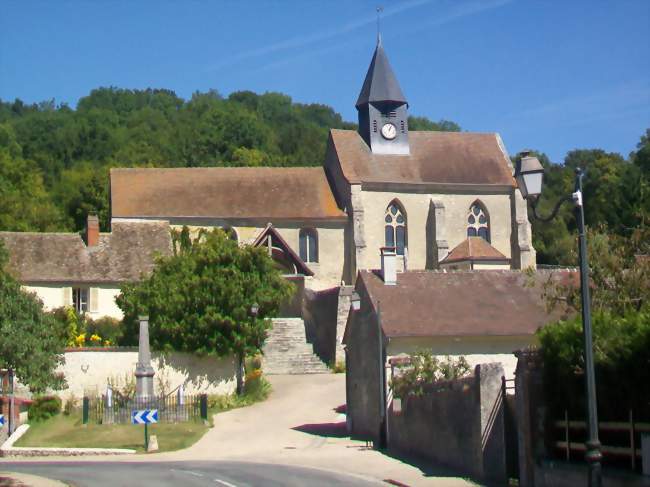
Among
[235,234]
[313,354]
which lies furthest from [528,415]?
[235,234]

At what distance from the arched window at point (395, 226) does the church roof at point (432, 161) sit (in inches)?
68.7

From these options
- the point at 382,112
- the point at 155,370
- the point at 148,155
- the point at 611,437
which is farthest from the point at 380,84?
the point at 611,437

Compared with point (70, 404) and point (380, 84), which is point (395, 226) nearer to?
point (380, 84)

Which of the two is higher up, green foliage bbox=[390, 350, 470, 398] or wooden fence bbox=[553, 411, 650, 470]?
green foliage bbox=[390, 350, 470, 398]

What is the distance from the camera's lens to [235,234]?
2180 inches

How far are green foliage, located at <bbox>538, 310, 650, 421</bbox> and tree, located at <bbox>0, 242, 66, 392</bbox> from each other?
1824 centimetres

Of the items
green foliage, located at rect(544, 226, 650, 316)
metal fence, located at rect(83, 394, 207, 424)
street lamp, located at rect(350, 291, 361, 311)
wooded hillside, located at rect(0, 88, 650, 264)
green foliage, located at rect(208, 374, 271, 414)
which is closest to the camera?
green foliage, located at rect(544, 226, 650, 316)

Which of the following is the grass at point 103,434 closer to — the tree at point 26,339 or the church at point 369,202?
the tree at point 26,339

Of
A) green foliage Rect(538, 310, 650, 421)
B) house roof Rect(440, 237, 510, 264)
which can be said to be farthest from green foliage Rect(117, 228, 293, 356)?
green foliage Rect(538, 310, 650, 421)

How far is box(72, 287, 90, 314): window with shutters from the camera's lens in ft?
148

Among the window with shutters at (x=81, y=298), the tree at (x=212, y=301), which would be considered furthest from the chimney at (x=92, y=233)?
Result: the tree at (x=212, y=301)

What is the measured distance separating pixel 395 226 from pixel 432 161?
464cm

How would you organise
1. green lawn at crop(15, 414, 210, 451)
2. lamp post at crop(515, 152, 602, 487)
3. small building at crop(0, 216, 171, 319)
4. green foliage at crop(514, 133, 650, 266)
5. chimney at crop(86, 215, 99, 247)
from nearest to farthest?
lamp post at crop(515, 152, 602, 487)
green lawn at crop(15, 414, 210, 451)
small building at crop(0, 216, 171, 319)
chimney at crop(86, 215, 99, 247)
green foliage at crop(514, 133, 650, 266)

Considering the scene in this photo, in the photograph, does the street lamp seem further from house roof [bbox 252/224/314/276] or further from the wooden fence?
house roof [bbox 252/224/314/276]
